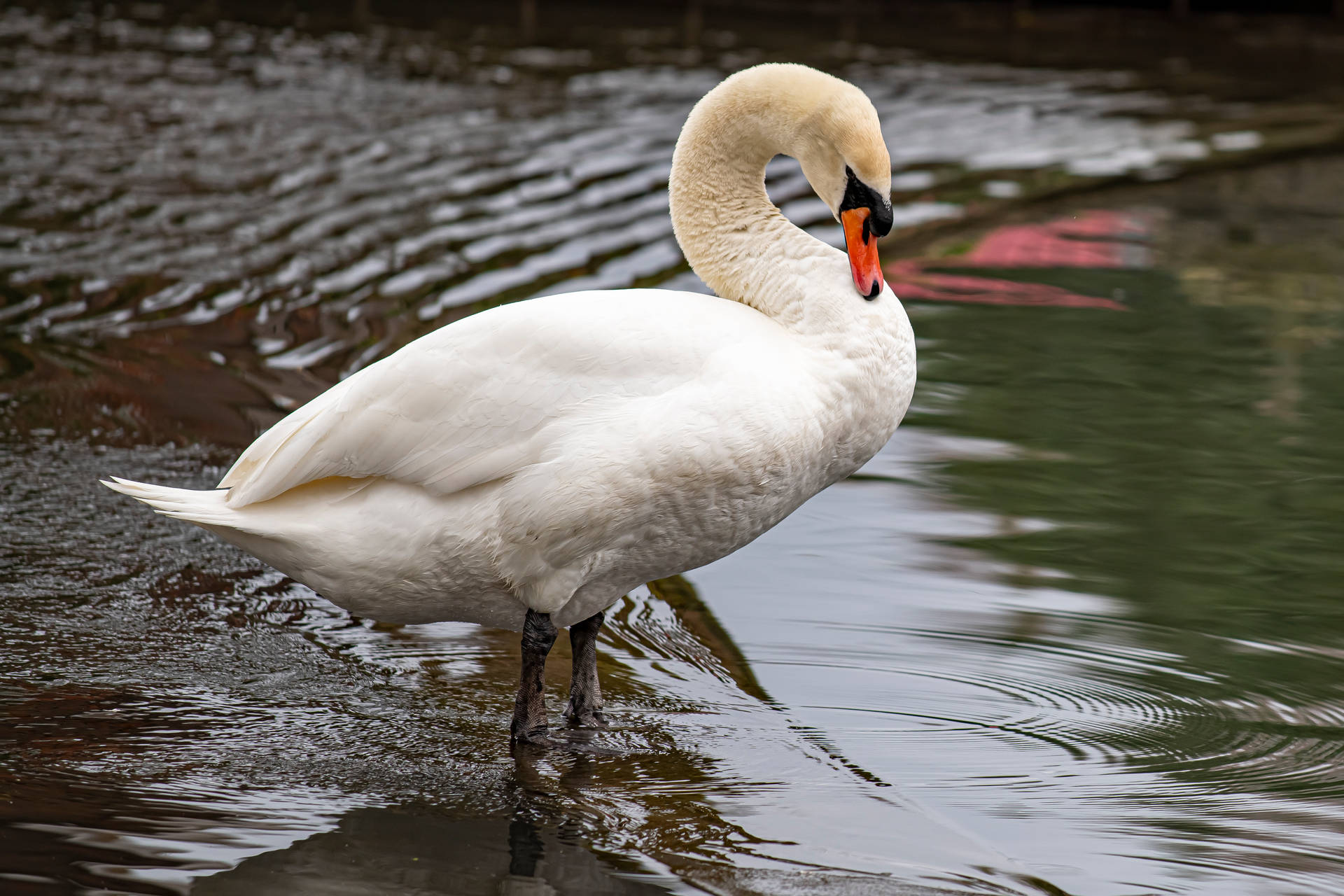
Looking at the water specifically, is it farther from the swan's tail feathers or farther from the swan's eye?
the swan's eye

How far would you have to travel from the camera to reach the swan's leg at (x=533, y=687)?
13.2ft

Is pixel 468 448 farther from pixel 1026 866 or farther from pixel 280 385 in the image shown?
pixel 280 385

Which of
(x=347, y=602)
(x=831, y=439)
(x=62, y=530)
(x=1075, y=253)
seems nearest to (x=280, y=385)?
(x=62, y=530)

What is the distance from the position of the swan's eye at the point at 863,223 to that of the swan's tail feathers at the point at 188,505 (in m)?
1.68

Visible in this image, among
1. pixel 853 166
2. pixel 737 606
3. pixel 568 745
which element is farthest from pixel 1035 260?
pixel 568 745

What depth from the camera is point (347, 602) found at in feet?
13.5

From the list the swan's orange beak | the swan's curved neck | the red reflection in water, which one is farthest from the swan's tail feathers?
the red reflection in water

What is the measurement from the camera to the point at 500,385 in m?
3.89

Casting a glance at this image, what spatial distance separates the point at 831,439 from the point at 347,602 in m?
1.32

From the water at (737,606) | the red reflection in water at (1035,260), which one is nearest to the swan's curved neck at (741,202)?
the water at (737,606)

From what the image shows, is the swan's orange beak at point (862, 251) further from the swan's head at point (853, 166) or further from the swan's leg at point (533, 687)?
the swan's leg at point (533, 687)

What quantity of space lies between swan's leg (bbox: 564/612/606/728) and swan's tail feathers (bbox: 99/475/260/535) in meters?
0.91

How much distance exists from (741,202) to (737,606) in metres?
1.49

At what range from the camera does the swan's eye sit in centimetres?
408
